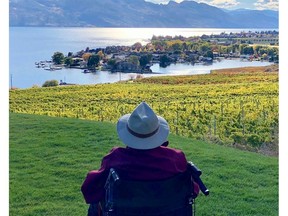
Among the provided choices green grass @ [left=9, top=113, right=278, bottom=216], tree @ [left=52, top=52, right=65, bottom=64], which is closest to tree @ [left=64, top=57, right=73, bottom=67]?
tree @ [left=52, top=52, right=65, bottom=64]

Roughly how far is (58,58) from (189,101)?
72.3 inches

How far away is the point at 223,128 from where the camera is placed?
495 cm

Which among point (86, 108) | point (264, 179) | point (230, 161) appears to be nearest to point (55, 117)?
point (86, 108)

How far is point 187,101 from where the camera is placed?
229 inches

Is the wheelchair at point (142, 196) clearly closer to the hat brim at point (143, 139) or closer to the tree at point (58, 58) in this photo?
the hat brim at point (143, 139)

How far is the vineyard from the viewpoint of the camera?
5000mm

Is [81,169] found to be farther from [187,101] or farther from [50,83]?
[187,101]

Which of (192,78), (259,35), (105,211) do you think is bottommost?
(105,211)

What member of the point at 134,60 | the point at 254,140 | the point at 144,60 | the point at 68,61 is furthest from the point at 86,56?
the point at 254,140

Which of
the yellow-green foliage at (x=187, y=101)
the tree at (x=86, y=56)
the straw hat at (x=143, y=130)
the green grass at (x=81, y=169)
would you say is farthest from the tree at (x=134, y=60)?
the straw hat at (x=143, y=130)

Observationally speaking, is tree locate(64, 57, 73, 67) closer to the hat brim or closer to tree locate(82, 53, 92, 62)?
tree locate(82, 53, 92, 62)

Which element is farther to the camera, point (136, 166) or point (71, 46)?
point (71, 46)

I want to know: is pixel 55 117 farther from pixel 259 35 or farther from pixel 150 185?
pixel 150 185

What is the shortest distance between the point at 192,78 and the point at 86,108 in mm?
1432
